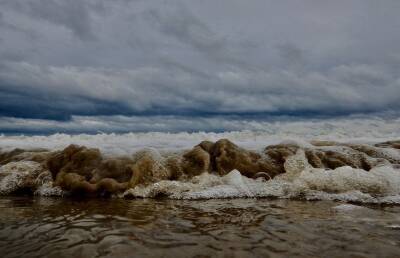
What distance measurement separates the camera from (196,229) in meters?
5.96

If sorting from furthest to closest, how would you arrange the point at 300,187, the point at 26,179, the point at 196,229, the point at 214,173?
the point at 214,173 → the point at 26,179 → the point at 300,187 → the point at 196,229

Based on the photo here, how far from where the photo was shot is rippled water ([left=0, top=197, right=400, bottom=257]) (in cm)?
487

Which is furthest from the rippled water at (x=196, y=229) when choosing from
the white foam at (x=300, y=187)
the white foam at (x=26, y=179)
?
the white foam at (x=26, y=179)

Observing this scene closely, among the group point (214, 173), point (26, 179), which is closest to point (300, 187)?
point (214, 173)

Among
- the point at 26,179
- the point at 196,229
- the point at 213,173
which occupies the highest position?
the point at 213,173

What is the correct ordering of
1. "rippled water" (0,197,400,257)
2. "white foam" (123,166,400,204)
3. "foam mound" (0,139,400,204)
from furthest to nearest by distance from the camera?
"foam mound" (0,139,400,204) < "white foam" (123,166,400,204) < "rippled water" (0,197,400,257)

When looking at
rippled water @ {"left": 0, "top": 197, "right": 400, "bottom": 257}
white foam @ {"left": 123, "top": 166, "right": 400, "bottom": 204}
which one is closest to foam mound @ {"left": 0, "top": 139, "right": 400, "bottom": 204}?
white foam @ {"left": 123, "top": 166, "right": 400, "bottom": 204}

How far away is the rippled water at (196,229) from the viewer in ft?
16.0

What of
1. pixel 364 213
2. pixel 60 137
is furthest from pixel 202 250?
→ pixel 60 137

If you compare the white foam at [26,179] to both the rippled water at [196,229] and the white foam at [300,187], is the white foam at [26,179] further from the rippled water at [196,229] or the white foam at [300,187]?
the white foam at [300,187]

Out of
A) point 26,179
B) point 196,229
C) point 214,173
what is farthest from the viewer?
point 214,173

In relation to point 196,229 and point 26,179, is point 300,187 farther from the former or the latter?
point 26,179

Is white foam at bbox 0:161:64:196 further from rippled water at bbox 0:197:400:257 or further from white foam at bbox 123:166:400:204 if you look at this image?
white foam at bbox 123:166:400:204

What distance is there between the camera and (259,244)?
202 inches
